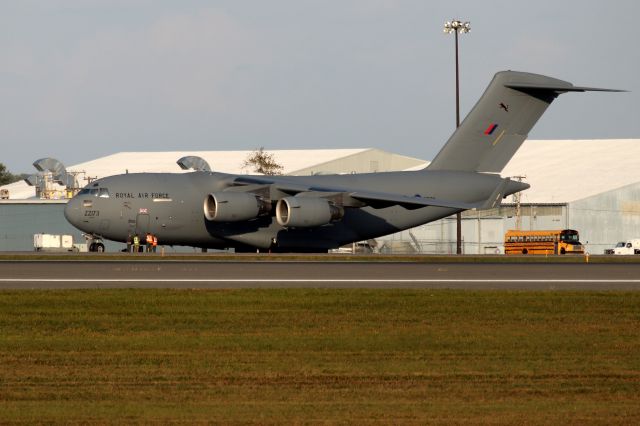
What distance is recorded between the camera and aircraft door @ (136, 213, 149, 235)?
136 feet

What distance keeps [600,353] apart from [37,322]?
846cm

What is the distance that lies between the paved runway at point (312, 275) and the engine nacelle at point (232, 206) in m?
6.62

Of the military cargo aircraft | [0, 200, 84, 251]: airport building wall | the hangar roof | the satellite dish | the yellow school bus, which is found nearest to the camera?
the military cargo aircraft

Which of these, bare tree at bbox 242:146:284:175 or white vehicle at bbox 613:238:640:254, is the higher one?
bare tree at bbox 242:146:284:175

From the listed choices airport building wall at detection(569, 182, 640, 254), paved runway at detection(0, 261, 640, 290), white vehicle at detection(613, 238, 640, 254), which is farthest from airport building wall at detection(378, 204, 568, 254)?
paved runway at detection(0, 261, 640, 290)

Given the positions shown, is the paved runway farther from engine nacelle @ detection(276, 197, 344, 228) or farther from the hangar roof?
the hangar roof

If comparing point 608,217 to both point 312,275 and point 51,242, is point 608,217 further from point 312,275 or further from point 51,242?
point 312,275

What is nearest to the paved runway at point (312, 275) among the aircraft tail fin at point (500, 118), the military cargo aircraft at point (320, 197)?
the military cargo aircraft at point (320, 197)

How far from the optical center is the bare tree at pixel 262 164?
81.7 meters

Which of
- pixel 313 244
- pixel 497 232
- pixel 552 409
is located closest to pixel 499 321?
pixel 552 409

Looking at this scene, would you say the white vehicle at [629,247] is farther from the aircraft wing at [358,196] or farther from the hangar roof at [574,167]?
the aircraft wing at [358,196]

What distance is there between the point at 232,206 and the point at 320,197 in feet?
11.3

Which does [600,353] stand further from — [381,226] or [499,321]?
[381,226]

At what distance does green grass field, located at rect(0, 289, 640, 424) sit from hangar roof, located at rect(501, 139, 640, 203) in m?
47.8
